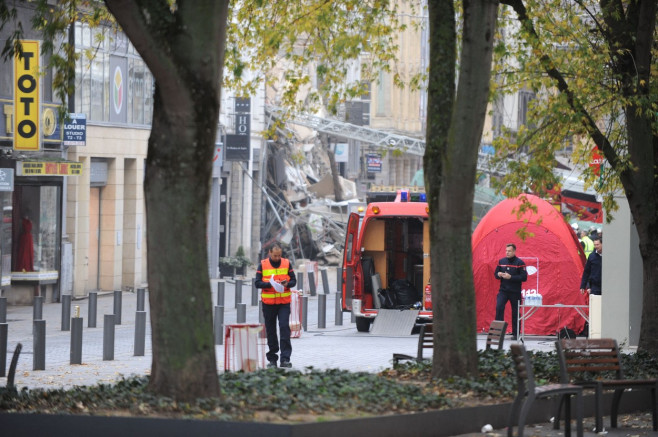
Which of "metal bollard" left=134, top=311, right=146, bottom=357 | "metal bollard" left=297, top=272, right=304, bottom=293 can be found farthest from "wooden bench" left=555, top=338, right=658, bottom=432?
"metal bollard" left=297, top=272, right=304, bottom=293

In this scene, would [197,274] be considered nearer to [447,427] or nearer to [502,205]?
[447,427]

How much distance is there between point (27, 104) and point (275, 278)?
12.4 meters

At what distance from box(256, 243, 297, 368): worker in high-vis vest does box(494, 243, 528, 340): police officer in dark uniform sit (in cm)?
611

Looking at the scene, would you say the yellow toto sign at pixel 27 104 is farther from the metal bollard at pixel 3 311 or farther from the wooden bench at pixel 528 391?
the wooden bench at pixel 528 391

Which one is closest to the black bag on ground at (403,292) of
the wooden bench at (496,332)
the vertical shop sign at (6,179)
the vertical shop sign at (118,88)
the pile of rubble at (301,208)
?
the vertical shop sign at (6,179)

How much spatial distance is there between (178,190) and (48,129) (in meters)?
21.1

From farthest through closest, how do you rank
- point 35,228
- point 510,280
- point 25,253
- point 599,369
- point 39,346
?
point 35,228, point 25,253, point 510,280, point 39,346, point 599,369

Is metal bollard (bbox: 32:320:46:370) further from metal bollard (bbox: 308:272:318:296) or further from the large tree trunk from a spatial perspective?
metal bollard (bbox: 308:272:318:296)

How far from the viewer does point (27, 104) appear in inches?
1095

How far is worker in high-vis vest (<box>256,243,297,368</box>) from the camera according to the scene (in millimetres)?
17062

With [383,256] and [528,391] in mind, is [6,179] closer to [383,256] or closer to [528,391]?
[383,256]

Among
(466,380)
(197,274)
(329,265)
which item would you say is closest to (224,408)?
(197,274)

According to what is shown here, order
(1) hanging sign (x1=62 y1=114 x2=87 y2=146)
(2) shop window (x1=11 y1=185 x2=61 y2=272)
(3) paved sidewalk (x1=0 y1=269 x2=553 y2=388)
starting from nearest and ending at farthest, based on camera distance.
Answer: (3) paved sidewalk (x1=0 y1=269 x2=553 y2=388) < (2) shop window (x1=11 y1=185 x2=61 y2=272) < (1) hanging sign (x1=62 y1=114 x2=87 y2=146)

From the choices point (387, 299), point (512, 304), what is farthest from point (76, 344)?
point (387, 299)
